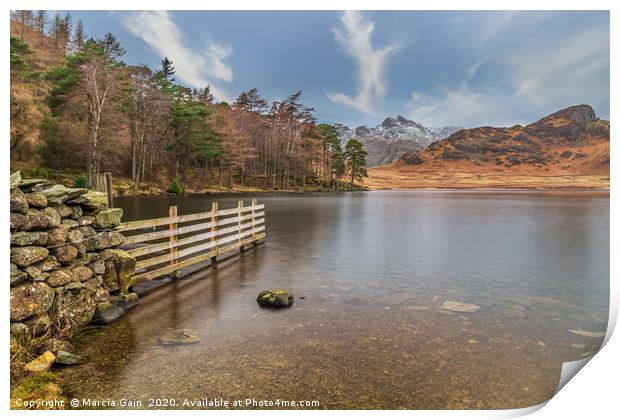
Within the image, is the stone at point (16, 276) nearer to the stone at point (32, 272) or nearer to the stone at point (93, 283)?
the stone at point (32, 272)

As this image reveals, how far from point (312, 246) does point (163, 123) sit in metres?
40.0

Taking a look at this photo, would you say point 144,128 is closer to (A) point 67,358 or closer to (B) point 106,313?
(B) point 106,313

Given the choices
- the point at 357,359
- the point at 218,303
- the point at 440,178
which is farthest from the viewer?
the point at 440,178

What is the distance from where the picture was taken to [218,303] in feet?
21.0

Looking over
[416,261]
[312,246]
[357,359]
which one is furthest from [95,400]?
[312,246]

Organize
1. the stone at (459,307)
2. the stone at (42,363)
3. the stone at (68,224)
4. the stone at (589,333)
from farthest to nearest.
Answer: the stone at (459,307) → the stone at (589,333) → the stone at (68,224) → the stone at (42,363)

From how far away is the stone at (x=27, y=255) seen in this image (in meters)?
4.08

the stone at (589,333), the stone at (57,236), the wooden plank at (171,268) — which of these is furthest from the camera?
the wooden plank at (171,268)

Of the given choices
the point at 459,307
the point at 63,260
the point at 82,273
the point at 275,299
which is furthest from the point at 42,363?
the point at 459,307

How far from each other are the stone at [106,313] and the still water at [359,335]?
226 millimetres

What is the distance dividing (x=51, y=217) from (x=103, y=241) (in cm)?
122

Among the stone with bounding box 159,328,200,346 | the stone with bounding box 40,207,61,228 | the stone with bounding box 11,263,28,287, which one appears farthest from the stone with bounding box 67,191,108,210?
the stone with bounding box 159,328,200,346

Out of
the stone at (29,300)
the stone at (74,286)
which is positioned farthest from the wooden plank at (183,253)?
the stone at (29,300)
